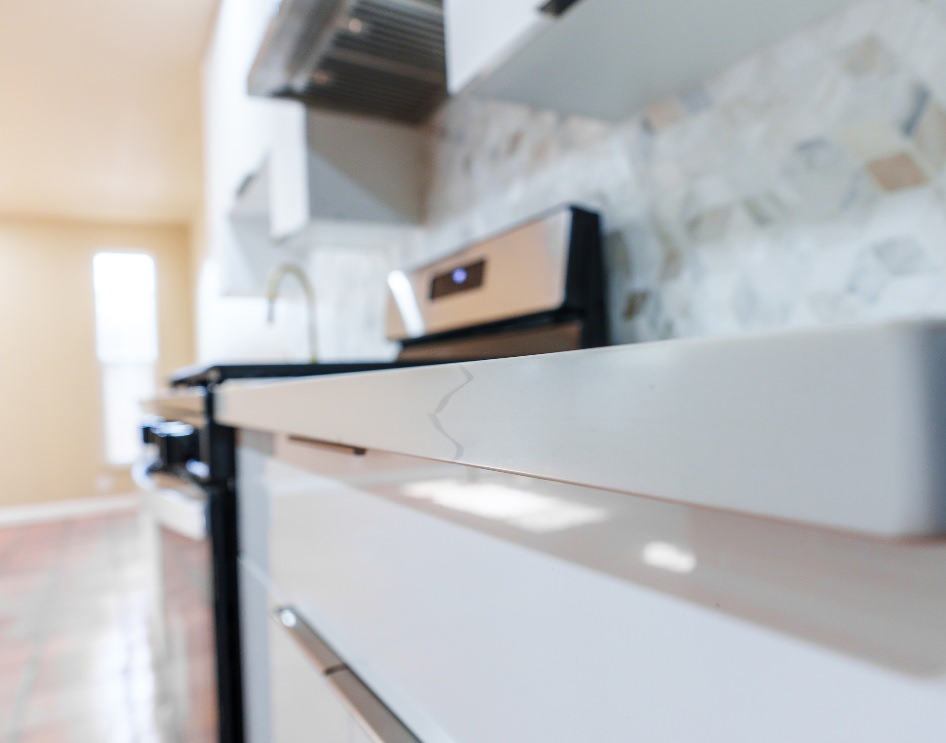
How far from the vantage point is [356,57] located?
1.27 meters

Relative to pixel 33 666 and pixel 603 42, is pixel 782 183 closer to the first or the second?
pixel 603 42

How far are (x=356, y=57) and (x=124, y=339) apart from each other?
545 cm

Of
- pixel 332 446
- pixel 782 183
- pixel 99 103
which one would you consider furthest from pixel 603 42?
pixel 99 103

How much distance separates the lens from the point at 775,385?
185mm

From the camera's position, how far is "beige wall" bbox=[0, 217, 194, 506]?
5.35 meters

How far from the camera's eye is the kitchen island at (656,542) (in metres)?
0.17

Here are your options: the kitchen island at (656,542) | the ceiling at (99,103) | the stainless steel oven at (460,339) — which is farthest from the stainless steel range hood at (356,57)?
the ceiling at (99,103)

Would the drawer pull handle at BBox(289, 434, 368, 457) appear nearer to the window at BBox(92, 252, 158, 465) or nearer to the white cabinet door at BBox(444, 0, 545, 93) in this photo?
the white cabinet door at BBox(444, 0, 545, 93)

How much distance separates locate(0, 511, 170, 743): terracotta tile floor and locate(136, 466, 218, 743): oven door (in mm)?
450

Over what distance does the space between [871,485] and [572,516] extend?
180 millimetres

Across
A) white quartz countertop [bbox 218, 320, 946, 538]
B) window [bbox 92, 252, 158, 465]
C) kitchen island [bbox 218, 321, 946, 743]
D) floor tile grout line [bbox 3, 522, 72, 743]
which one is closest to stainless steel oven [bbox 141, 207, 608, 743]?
kitchen island [bbox 218, 321, 946, 743]

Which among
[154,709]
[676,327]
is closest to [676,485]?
[676,327]

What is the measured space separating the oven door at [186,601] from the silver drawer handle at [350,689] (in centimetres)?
36

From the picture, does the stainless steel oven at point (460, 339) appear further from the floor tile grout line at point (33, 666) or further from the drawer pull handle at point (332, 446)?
the floor tile grout line at point (33, 666)
